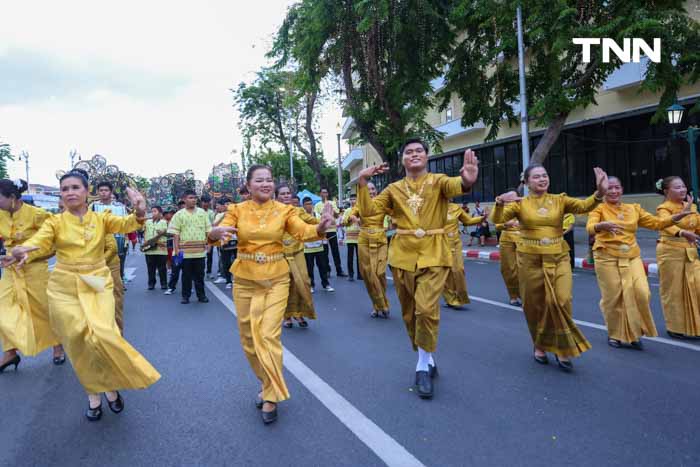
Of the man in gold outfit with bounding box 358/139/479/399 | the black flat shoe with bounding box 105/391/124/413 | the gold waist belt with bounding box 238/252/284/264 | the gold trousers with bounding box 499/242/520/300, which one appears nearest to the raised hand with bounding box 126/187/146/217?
the gold waist belt with bounding box 238/252/284/264

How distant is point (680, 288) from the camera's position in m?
5.97

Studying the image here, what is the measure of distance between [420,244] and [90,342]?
8.57 feet

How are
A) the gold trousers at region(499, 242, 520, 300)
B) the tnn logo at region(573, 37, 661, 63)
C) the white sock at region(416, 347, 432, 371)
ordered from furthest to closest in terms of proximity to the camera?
the tnn logo at region(573, 37, 661, 63) < the gold trousers at region(499, 242, 520, 300) < the white sock at region(416, 347, 432, 371)

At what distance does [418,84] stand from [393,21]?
211 cm

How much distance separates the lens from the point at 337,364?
5.18 m

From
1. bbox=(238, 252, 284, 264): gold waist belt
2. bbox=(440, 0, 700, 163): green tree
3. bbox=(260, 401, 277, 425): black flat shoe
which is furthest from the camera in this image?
bbox=(440, 0, 700, 163): green tree

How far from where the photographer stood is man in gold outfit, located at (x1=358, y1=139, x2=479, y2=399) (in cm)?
441

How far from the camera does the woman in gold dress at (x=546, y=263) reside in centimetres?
486

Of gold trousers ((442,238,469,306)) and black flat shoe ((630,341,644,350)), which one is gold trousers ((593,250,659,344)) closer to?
black flat shoe ((630,341,644,350))

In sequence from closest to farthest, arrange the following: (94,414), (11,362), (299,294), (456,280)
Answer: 1. (94,414)
2. (11,362)
3. (299,294)
4. (456,280)

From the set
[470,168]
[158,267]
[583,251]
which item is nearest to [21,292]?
[470,168]

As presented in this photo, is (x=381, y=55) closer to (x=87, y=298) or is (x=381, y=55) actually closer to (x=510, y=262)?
(x=510, y=262)

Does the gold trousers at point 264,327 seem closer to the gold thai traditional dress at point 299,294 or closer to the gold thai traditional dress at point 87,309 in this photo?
the gold thai traditional dress at point 87,309

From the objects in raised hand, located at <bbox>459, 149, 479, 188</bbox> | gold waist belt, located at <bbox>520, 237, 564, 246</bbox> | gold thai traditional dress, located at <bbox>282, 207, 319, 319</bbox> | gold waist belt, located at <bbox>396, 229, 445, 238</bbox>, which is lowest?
gold thai traditional dress, located at <bbox>282, 207, 319, 319</bbox>
